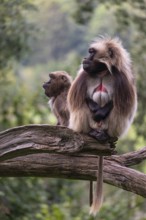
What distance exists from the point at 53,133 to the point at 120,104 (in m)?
0.58

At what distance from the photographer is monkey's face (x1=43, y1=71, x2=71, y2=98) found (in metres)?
6.32

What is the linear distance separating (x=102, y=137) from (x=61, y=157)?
2.26 feet

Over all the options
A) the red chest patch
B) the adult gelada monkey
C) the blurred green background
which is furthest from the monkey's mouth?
the blurred green background

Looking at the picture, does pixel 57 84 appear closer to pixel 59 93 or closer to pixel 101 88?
pixel 59 93

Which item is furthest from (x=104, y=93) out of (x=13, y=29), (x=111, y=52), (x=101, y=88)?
(x=13, y=29)

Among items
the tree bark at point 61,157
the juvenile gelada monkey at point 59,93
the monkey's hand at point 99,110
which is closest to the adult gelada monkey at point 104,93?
the monkey's hand at point 99,110

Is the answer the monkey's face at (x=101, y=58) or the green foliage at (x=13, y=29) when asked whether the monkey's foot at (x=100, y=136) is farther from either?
the green foliage at (x=13, y=29)

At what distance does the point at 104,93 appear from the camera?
4.74 m

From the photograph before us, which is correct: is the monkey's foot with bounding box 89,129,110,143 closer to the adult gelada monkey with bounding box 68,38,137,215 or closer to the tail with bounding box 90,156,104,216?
the adult gelada monkey with bounding box 68,38,137,215

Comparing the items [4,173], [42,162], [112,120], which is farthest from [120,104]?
[4,173]

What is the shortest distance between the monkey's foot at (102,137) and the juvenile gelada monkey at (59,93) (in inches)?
53.7

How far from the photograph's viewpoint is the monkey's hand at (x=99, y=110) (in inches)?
188

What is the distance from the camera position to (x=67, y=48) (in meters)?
37.7

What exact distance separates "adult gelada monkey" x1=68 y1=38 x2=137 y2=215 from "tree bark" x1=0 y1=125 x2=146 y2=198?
0.19 meters
